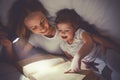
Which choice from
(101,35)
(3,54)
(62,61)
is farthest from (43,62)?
(101,35)

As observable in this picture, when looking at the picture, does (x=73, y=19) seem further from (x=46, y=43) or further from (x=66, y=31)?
(x=46, y=43)

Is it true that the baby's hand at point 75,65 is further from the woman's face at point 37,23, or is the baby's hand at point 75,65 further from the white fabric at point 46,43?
the woman's face at point 37,23

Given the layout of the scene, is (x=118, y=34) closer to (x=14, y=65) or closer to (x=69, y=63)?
(x=69, y=63)

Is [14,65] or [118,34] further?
[14,65]

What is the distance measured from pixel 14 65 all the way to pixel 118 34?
0.84m

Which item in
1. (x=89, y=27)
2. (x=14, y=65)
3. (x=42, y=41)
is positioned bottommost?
(x=14, y=65)

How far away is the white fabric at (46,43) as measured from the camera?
2699 mm

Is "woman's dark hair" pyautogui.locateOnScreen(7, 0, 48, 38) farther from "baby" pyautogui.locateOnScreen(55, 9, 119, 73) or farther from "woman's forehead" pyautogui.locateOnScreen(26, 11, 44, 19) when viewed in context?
"baby" pyautogui.locateOnScreen(55, 9, 119, 73)

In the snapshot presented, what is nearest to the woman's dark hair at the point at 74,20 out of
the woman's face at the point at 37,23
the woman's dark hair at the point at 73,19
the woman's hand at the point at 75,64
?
the woman's dark hair at the point at 73,19

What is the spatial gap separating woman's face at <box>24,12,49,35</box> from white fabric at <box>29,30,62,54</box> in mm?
45

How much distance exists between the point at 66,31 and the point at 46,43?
201mm

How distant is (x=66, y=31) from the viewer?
8.61 ft

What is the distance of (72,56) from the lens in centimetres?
265

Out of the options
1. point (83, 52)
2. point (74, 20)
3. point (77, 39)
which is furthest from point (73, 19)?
point (83, 52)
